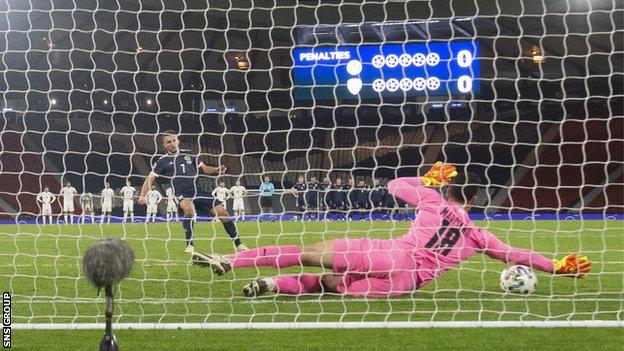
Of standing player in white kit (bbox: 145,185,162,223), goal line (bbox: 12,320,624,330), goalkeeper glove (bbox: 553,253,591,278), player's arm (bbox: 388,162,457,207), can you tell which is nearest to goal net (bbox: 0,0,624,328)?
goal line (bbox: 12,320,624,330)

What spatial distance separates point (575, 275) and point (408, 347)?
1.68 m

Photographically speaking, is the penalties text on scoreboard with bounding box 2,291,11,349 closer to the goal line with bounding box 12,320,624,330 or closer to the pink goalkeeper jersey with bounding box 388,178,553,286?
the goal line with bounding box 12,320,624,330

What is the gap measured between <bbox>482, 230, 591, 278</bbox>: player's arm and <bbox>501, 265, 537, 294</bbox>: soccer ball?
0.45 metres

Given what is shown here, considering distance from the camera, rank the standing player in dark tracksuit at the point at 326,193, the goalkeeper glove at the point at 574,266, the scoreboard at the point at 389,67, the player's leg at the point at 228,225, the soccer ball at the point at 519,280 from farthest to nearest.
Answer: the scoreboard at the point at 389,67 < the standing player in dark tracksuit at the point at 326,193 < the player's leg at the point at 228,225 < the soccer ball at the point at 519,280 < the goalkeeper glove at the point at 574,266

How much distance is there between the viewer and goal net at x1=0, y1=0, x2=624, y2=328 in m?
5.91

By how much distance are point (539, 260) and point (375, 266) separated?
1176 mm

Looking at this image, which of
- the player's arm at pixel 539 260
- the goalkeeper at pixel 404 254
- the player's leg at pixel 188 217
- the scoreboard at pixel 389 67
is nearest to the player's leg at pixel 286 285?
the goalkeeper at pixel 404 254

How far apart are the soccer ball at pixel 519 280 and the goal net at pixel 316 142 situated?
80 mm

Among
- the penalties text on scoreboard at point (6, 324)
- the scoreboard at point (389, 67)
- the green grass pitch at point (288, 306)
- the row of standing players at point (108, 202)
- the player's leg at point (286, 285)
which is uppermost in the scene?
the scoreboard at point (389, 67)

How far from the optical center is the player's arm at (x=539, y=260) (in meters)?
5.22

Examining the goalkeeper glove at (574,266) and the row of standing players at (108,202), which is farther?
the row of standing players at (108,202)

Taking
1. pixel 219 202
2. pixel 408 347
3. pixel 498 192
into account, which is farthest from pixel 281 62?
pixel 408 347

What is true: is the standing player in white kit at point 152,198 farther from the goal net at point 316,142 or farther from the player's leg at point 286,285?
the player's leg at point 286,285

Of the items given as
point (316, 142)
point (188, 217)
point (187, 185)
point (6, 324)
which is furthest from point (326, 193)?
point (6, 324)
